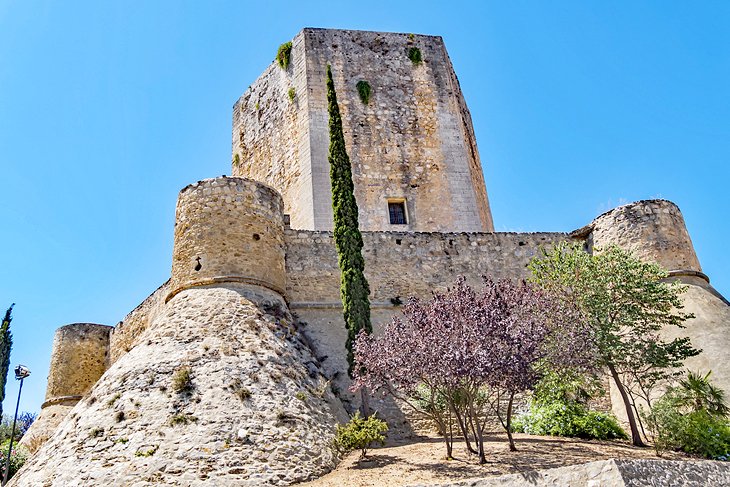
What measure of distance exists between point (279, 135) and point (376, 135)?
145 inches

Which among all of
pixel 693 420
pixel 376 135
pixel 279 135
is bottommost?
pixel 693 420

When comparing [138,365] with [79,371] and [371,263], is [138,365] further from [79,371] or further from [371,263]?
[79,371]

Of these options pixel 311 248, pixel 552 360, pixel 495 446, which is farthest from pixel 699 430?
pixel 311 248

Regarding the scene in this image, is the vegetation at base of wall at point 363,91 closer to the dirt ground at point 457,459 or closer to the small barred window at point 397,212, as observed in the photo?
the small barred window at point 397,212

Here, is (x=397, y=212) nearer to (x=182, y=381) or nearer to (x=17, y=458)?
(x=182, y=381)

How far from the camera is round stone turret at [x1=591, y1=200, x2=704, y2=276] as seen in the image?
15859 millimetres

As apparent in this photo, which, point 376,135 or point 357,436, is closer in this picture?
point 357,436

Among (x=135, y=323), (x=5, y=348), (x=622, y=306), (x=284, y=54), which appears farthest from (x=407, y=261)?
(x=5, y=348)

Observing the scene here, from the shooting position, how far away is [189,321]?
12734 millimetres

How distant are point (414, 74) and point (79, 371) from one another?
16216mm

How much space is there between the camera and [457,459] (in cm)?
1026

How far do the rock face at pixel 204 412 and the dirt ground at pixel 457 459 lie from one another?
2.14 ft

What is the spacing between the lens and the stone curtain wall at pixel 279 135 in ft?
69.2

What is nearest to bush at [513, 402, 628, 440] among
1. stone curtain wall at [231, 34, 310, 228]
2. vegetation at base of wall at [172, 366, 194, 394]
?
vegetation at base of wall at [172, 366, 194, 394]
